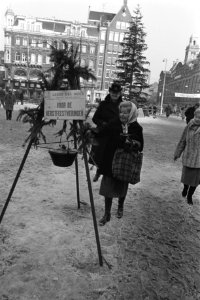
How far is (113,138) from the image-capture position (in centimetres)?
369

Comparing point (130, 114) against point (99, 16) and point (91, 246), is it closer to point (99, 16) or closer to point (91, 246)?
point (91, 246)

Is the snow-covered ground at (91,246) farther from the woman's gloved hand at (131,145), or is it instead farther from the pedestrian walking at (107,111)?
the woman's gloved hand at (131,145)

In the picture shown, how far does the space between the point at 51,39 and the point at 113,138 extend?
175 ft

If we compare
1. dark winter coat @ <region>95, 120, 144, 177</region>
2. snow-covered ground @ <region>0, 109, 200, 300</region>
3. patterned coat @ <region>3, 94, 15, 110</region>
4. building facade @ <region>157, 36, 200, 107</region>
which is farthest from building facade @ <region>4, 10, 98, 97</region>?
dark winter coat @ <region>95, 120, 144, 177</region>

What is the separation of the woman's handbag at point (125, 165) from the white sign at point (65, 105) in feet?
3.06

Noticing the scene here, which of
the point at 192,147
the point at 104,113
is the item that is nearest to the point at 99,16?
the point at 104,113

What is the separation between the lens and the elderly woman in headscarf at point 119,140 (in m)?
3.57

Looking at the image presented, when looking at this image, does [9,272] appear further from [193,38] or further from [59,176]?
[193,38]

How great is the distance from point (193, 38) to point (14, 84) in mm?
74228

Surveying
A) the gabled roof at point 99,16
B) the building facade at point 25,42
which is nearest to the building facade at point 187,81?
the gabled roof at point 99,16

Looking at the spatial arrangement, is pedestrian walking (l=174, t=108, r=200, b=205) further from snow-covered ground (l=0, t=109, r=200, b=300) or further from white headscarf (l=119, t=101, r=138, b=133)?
white headscarf (l=119, t=101, r=138, b=133)

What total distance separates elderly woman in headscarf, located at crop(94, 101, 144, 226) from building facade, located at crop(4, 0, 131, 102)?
160 feet

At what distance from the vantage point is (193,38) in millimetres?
101000

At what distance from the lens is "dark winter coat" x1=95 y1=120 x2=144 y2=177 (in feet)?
11.9
